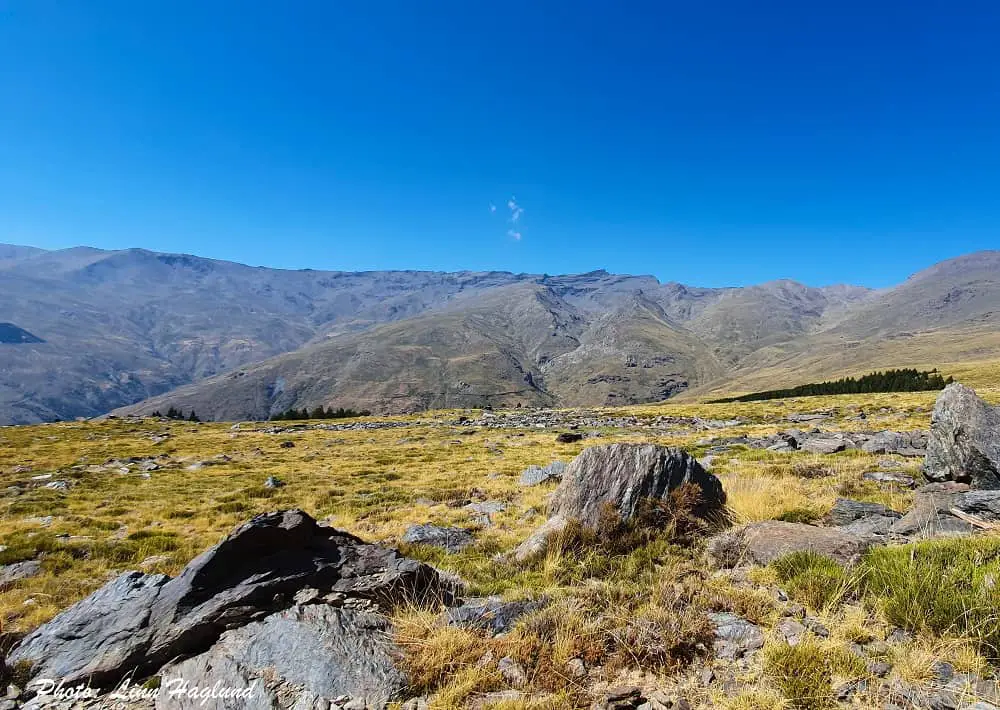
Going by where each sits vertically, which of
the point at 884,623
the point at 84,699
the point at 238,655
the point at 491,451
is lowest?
the point at 491,451

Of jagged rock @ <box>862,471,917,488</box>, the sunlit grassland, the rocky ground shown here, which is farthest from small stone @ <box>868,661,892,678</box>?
jagged rock @ <box>862,471,917,488</box>

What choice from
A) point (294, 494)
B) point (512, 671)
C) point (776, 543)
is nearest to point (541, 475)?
point (776, 543)

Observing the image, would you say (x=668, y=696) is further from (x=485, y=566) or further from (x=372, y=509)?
(x=372, y=509)

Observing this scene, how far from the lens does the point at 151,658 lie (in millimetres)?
6059

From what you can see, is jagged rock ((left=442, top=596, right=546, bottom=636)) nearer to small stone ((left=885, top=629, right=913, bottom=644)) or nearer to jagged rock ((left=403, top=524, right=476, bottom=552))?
A: jagged rock ((left=403, top=524, right=476, bottom=552))

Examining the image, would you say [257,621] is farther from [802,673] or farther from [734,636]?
[802,673]

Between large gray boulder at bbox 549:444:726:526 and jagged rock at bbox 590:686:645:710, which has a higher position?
large gray boulder at bbox 549:444:726:526

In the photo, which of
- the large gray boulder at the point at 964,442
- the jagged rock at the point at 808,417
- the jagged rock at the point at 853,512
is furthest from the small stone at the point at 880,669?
the jagged rock at the point at 808,417

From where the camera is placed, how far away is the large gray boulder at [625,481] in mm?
10266

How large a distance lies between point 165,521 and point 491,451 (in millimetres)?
18844

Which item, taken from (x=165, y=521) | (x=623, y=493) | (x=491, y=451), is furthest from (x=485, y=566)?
(x=491, y=451)

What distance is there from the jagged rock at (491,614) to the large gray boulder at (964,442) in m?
12.0

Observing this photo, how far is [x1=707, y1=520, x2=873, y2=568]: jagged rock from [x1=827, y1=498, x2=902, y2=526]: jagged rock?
1.61 metres

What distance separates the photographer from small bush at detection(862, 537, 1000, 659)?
5.00m
